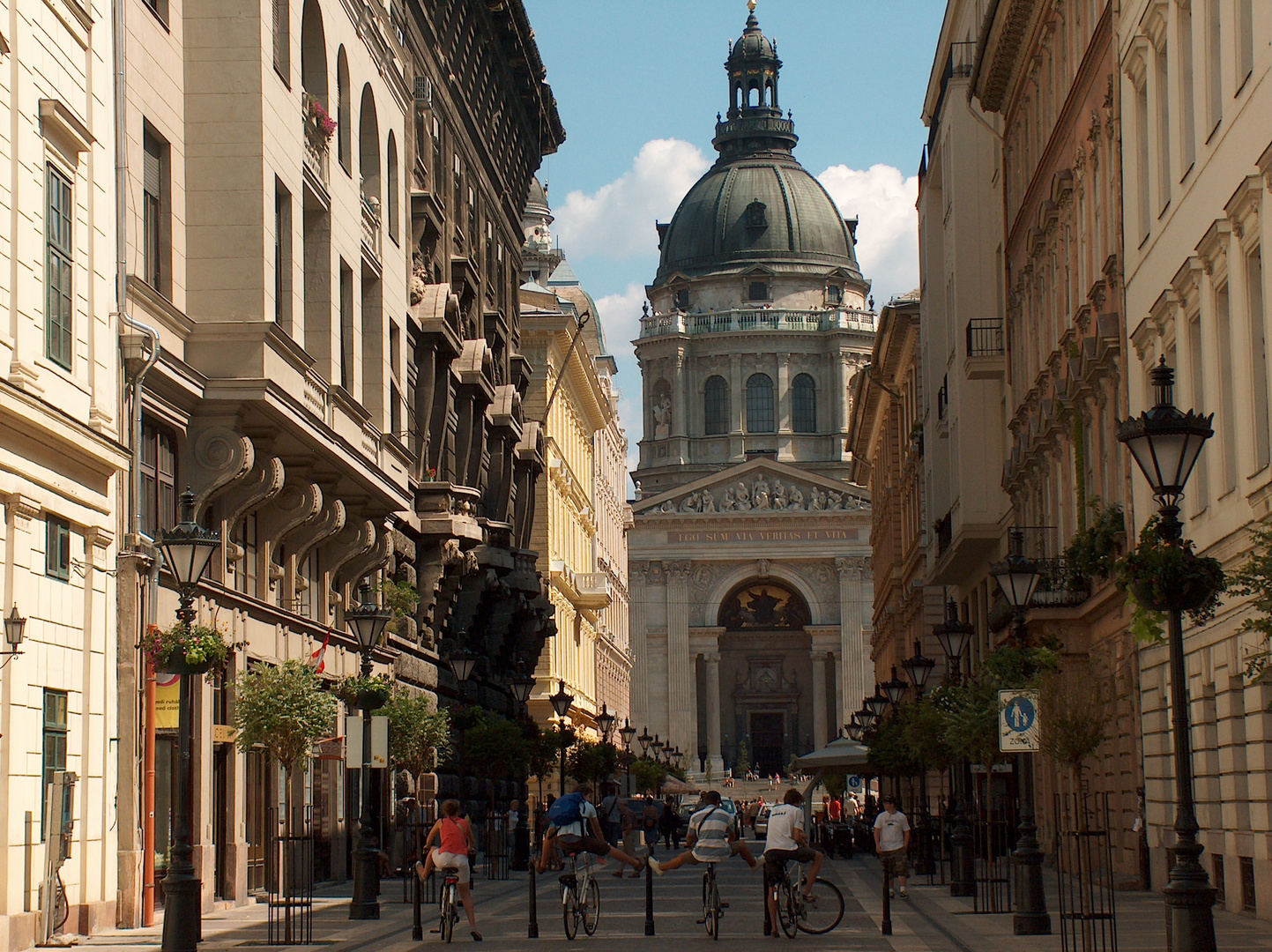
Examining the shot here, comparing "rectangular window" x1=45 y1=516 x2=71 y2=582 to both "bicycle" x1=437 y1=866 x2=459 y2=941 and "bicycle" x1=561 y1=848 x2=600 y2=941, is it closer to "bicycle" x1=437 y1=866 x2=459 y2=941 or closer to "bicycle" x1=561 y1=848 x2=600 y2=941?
"bicycle" x1=437 y1=866 x2=459 y2=941

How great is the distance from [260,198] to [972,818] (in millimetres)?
15833

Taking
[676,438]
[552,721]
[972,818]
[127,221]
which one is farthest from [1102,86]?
[676,438]

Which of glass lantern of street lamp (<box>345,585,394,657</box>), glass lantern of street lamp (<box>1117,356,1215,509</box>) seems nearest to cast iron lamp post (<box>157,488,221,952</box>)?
glass lantern of street lamp (<box>345,585,394,657</box>)

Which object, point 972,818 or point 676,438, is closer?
point 972,818

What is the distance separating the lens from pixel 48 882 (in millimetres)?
20891

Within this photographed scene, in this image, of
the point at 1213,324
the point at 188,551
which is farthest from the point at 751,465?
the point at 188,551

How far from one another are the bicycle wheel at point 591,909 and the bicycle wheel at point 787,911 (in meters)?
1.98

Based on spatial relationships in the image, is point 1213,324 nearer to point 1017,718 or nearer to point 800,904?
point 1017,718

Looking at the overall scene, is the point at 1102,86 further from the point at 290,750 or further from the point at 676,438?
the point at 676,438

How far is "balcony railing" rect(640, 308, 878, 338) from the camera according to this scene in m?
153

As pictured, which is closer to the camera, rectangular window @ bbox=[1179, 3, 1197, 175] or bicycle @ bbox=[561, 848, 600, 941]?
bicycle @ bbox=[561, 848, 600, 941]

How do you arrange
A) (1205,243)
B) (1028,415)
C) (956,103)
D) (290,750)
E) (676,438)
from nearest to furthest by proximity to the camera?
(1205,243) < (290,750) < (1028,415) < (956,103) < (676,438)

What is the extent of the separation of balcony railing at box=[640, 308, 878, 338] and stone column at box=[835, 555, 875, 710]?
2099 cm

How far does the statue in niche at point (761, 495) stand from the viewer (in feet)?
459
